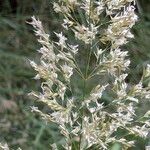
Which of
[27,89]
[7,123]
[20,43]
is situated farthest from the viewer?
[20,43]

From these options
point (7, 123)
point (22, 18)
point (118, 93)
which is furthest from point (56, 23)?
point (118, 93)

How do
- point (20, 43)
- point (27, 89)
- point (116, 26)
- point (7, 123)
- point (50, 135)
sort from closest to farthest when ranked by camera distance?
point (116, 26) < point (50, 135) < point (7, 123) < point (27, 89) < point (20, 43)

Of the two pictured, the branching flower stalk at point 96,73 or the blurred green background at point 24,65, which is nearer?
the branching flower stalk at point 96,73

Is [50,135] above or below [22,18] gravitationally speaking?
below

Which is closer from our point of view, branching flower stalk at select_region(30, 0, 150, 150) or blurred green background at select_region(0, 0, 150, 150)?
branching flower stalk at select_region(30, 0, 150, 150)

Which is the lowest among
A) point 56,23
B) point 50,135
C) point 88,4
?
point 50,135

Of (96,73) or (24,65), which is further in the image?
(24,65)

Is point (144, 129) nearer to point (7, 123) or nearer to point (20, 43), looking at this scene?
point (7, 123)

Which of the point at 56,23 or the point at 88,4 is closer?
the point at 88,4
